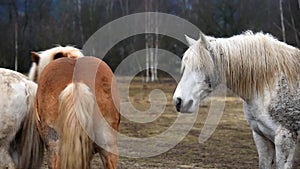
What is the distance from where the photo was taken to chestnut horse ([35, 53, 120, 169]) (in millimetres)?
2918

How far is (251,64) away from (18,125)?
74.5 inches

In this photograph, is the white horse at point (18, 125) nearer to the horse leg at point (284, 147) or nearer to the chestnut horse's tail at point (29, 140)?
the chestnut horse's tail at point (29, 140)

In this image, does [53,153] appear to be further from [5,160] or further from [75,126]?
[5,160]

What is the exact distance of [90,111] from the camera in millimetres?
2955

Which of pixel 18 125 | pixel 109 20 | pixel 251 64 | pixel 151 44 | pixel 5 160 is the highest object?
pixel 109 20

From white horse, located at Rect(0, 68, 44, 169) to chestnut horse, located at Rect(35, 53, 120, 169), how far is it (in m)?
0.25

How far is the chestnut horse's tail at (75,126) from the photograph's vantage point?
2.90 metres

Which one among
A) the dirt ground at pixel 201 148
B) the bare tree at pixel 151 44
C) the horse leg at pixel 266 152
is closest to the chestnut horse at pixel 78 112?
the horse leg at pixel 266 152

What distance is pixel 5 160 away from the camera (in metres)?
3.54

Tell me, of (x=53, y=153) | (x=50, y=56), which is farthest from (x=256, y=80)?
(x=50, y=56)

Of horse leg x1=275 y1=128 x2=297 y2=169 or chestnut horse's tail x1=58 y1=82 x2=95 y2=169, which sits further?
horse leg x1=275 y1=128 x2=297 y2=169

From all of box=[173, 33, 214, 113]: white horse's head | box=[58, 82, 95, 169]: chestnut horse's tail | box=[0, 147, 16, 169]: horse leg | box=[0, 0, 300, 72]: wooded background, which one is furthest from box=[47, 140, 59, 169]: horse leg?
box=[0, 0, 300, 72]: wooded background

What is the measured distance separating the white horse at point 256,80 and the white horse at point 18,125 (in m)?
1.21

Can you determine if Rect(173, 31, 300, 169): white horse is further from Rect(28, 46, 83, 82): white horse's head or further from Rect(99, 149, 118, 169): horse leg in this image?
Rect(28, 46, 83, 82): white horse's head
